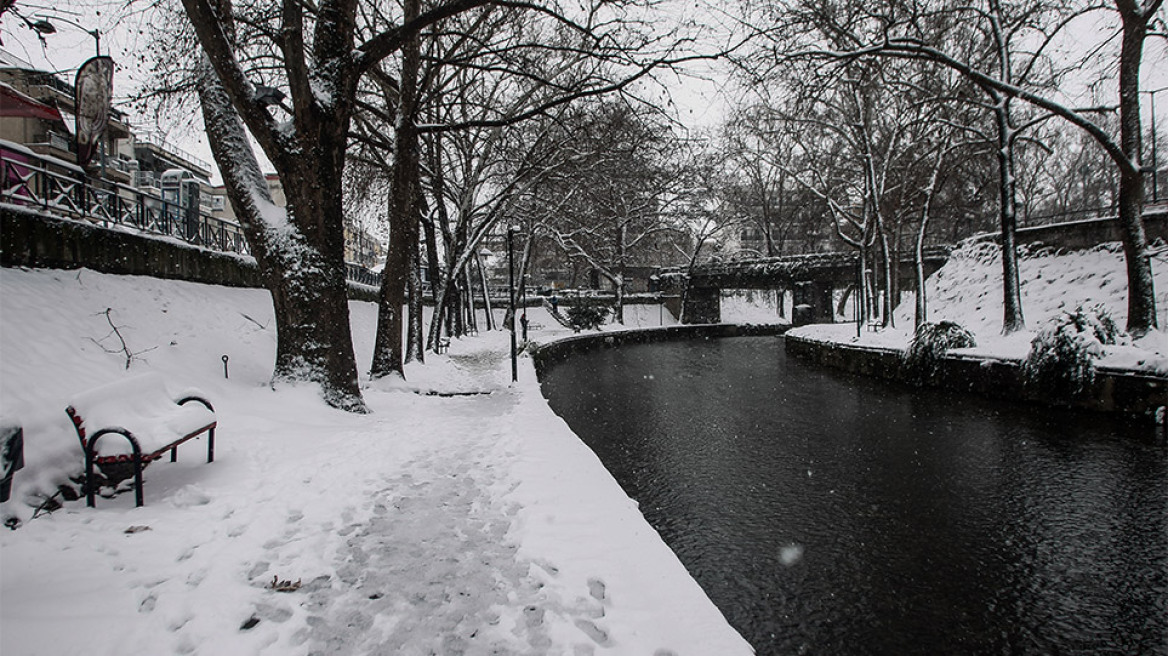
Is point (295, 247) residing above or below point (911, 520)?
above

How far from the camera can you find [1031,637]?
3.84 meters

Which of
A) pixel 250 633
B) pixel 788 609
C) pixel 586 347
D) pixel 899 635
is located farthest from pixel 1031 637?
pixel 586 347

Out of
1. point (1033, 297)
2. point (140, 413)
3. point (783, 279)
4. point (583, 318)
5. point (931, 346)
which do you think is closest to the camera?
point (140, 413)

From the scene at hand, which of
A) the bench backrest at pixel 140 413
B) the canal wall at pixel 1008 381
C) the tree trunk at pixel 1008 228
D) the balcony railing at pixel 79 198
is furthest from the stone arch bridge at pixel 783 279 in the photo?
the bench backrest at pixel 140 413

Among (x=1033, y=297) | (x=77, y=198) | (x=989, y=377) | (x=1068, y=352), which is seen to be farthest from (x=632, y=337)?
(x=77, y=198)

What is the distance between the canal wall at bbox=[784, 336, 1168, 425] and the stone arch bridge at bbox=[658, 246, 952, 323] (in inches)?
630

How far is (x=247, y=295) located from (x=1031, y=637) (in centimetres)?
1412

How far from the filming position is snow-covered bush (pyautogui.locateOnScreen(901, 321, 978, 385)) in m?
13.7

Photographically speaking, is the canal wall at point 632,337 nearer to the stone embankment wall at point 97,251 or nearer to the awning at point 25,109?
the stone embankment wall at point 97,251

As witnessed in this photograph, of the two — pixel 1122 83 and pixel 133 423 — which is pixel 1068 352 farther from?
pixel 133 423

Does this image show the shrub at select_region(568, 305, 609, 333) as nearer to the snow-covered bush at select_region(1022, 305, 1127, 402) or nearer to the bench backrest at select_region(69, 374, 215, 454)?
the snow-covered bush at select_region(1022, 305, 1127, 402)

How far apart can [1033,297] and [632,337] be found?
17693 millimetres

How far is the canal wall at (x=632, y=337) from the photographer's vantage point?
65.9ft

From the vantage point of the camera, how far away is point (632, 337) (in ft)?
101
